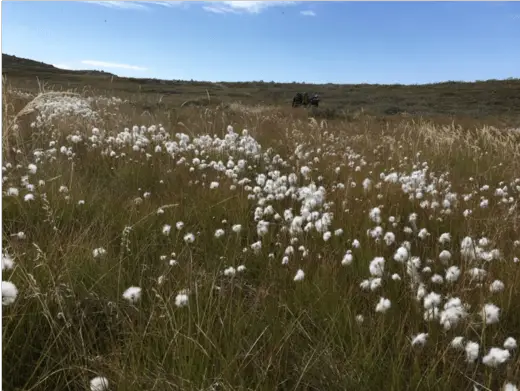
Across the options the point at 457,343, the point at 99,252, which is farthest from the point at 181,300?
the point at 457,343

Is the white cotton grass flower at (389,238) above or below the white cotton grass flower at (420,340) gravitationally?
above

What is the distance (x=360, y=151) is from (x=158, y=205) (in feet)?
17.4

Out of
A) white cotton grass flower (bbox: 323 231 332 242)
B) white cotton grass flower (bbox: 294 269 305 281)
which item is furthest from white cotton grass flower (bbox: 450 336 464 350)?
white cotton grass flower (bbox: 323 231 332 242)

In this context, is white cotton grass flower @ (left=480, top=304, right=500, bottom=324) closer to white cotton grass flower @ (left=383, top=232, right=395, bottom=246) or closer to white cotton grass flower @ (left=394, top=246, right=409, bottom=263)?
white cotton grass flower @ (left=394, top=246, right=409, bottom=263)

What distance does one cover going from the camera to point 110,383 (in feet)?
6.07

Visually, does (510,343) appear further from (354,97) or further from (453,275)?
(354,97)

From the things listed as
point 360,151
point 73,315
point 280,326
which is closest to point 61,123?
point 360,151

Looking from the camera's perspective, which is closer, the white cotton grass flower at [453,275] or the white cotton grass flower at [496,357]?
the white cotton grass flower at [496,357]

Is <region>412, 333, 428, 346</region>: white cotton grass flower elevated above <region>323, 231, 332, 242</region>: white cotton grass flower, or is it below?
below

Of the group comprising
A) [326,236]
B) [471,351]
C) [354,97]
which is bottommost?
[471,351]

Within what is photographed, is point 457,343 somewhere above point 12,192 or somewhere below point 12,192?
below

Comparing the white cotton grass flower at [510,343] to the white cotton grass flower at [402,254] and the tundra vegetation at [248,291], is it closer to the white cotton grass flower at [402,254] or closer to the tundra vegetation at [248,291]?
the tundra vegetation at [248,291]

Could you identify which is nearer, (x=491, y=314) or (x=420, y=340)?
(x=420, y=340)

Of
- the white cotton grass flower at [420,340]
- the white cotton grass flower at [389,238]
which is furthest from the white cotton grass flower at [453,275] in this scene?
the white cotton grass flower at [420,340]
